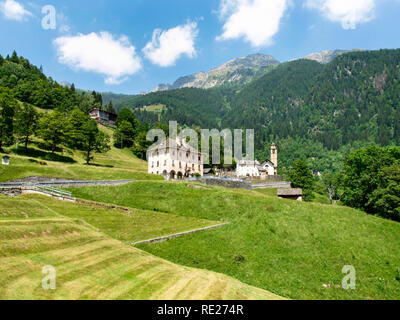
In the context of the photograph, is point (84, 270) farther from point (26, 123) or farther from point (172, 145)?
point (26, 123)

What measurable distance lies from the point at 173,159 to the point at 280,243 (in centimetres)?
4802

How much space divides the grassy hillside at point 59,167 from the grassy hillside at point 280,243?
1106 centimetres

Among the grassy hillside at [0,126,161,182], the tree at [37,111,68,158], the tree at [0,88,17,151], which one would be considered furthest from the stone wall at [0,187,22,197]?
the tree at [37,111,68,158]

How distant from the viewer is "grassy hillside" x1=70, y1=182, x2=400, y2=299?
23.5 metres

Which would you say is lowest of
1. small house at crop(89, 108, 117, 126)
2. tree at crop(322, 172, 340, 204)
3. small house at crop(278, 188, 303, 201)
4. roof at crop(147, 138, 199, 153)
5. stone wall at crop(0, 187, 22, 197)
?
tree at crop(322, 172, 340, 204)

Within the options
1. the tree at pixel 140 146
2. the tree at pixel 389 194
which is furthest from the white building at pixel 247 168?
the tree at pixel 389 194

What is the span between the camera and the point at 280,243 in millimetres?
29797

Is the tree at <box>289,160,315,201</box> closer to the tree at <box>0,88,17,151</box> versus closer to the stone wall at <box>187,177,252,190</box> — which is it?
the stone wall at <box>187,177,252,190</box>

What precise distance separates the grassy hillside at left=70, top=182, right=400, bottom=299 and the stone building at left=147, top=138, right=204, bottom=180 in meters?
27.7

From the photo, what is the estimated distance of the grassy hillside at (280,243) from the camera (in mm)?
23531

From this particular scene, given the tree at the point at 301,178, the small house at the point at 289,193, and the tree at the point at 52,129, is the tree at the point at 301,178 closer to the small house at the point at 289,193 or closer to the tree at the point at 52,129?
the small house at the point at 289,193

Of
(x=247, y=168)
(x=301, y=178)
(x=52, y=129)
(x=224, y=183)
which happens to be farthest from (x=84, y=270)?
(x=247, y=168)
